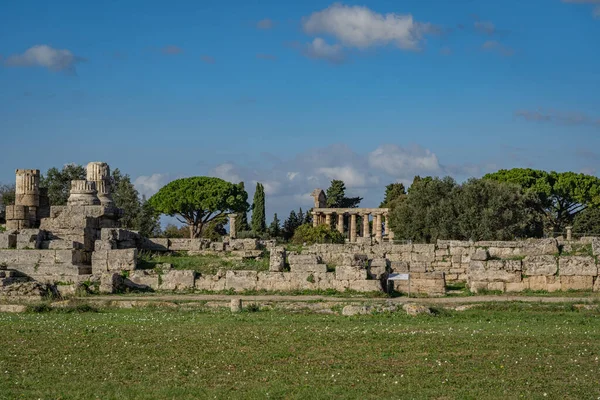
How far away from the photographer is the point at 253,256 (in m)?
35.4

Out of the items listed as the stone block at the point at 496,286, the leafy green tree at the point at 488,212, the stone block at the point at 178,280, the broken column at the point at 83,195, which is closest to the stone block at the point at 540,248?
the stone block at the point at 496,286

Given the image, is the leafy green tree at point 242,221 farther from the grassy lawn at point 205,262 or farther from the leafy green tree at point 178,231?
the grassy lawn at point 205,262

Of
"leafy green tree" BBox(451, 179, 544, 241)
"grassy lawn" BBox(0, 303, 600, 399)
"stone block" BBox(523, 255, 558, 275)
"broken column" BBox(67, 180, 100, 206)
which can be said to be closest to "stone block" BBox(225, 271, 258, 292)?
"grassy lawn" BBox(0, 303, 600, 399)

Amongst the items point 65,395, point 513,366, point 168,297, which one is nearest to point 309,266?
point 168,297

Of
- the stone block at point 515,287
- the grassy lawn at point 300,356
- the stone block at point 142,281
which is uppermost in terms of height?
the stone block at point 142,281

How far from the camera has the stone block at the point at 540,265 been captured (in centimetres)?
2931

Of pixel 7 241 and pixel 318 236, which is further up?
pixel 318 236

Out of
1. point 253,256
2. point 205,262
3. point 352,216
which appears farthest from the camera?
point 352,216

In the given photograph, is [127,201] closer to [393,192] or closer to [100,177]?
[100,177]

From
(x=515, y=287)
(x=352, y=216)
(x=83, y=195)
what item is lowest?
(x=515, y=287)

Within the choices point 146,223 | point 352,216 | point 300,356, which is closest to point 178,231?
point 146,223

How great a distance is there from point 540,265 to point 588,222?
156 feet

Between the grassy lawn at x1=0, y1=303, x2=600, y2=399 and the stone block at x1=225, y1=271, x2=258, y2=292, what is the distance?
7.01m

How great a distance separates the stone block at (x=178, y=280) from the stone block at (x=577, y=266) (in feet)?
41.3
